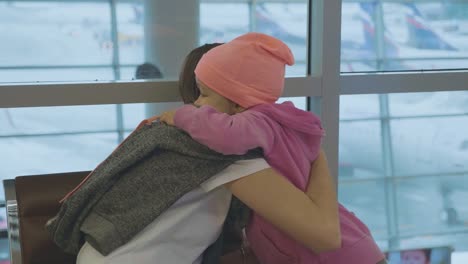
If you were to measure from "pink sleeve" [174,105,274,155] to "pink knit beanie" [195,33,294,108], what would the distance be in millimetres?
68

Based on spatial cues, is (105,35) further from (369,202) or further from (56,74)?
(369,202)

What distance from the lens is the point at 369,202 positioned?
2518 mm

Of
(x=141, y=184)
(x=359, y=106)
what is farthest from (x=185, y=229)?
(x=359, y=106)

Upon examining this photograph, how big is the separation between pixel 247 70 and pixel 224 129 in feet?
0.57

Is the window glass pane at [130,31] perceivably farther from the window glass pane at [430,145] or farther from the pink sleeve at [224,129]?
the window glass pane at [430,145]

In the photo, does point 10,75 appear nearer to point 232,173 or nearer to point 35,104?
point 35,104

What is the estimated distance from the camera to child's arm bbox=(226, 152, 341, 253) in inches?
50.9

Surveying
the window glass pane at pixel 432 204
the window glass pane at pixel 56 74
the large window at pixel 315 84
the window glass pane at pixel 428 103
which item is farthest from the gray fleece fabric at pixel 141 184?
the window glass pane at pixel 432 204

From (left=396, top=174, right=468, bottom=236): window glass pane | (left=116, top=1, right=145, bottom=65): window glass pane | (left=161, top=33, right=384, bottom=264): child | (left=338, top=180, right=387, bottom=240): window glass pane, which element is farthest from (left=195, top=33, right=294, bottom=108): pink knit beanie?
(left=396, top=174, right=468, bottom=236): window glass pane

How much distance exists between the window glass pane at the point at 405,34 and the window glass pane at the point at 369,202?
1.60ft

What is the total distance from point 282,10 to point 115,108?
692 mm

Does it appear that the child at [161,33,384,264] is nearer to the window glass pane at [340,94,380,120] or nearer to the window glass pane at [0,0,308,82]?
the window glass pane at [0,0,308,82]

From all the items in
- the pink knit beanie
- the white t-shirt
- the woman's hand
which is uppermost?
the pink knit beanie

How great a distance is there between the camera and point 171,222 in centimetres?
135
